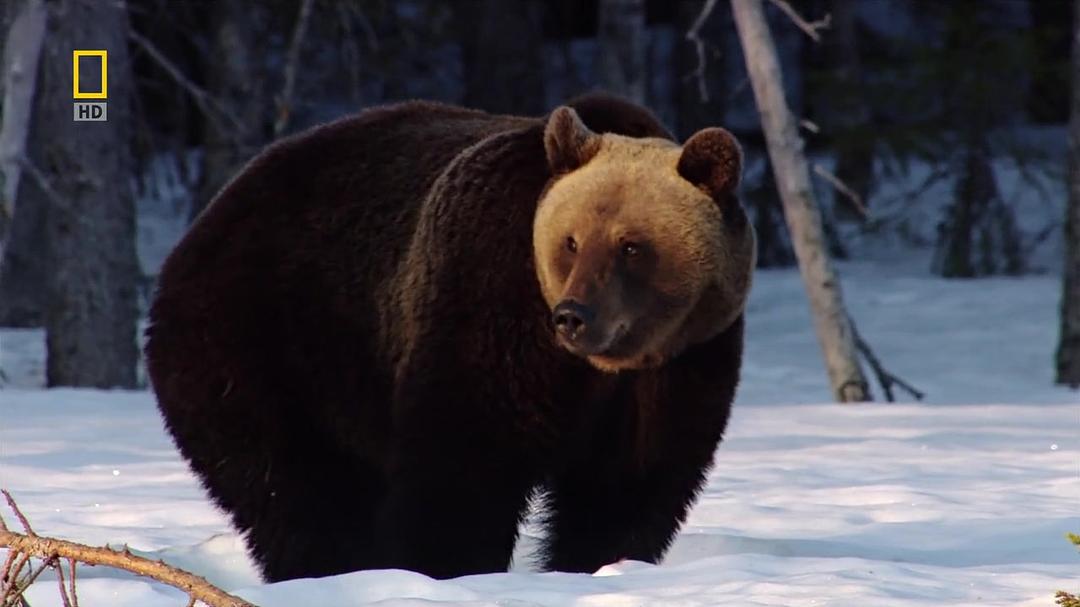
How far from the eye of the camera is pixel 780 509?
604 centimetres

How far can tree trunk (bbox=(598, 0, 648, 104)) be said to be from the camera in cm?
1241

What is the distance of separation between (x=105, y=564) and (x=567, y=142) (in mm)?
1638

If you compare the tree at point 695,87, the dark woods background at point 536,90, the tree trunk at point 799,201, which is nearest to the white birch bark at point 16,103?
the dark woods background at point 536,90

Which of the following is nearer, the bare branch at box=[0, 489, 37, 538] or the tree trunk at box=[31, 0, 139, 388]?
the bare branch at box=[0, 489, 37, 538]

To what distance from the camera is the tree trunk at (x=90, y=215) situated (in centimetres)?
1040

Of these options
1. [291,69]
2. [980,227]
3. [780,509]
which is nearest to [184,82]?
[291,69]

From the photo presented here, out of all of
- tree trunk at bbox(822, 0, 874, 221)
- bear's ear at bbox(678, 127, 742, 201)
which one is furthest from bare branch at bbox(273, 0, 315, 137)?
bear's ear at bbox(678, 127, 742, 201)

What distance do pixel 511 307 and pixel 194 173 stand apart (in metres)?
15.1

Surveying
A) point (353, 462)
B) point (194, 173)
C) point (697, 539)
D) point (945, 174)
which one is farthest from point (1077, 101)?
point (194, 173)

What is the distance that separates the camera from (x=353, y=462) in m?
4.90

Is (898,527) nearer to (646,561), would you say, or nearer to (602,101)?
(646,561)

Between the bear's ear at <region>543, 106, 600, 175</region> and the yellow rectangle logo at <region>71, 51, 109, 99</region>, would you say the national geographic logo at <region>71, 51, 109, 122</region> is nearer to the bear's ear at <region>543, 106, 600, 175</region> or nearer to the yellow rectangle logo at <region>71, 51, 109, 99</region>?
the yellow rectangle logo at <region>71, 51, 109, 99</region>

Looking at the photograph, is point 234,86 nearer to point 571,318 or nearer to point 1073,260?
point 1073,260

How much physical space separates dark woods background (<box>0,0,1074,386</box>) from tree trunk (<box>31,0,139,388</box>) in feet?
0.05
